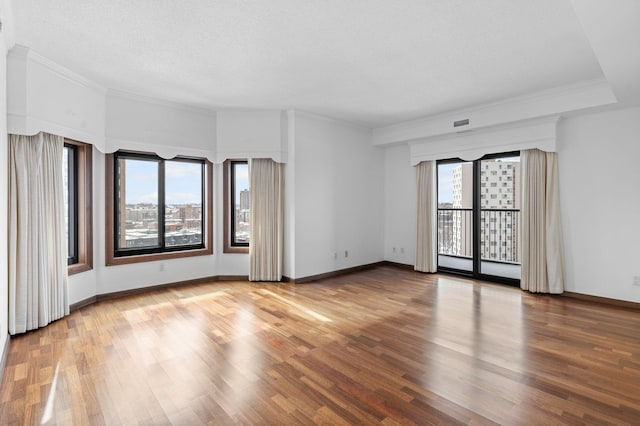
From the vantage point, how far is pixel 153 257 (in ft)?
16.6

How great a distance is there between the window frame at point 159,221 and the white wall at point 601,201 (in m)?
5.58

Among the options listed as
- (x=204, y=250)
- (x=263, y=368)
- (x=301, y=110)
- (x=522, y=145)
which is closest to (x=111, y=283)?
(x=204, y=250)

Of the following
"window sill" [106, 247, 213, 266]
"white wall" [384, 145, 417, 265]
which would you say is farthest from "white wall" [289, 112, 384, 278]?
"window sill" [106, 247, 213, 266]

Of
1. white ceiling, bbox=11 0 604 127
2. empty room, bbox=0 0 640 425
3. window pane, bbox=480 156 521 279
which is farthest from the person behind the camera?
window pane, bbox=480 156 521 279

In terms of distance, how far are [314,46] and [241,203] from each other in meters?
3.31

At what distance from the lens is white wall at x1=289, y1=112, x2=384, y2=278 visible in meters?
5.68

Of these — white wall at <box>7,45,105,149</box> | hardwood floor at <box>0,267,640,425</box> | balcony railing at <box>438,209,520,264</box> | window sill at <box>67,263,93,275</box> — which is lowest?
hardwood floor at <box>0,267,640,425</box>

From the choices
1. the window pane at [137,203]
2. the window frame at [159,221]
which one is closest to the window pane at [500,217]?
the window frame at [159,221]

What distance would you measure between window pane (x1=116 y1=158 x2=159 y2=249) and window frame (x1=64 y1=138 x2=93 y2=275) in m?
0.44

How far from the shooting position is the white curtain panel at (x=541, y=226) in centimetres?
484

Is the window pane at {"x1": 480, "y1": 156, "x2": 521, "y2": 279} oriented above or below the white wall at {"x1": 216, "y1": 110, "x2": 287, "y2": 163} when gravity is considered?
below

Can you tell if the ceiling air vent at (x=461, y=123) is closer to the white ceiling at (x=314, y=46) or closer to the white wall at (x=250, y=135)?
the white ceiling at (x=314, y=46)

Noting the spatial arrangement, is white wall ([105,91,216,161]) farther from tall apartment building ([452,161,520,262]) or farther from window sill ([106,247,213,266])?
tall apartment building ([452,161,520,262])

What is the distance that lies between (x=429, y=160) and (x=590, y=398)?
4.65m
